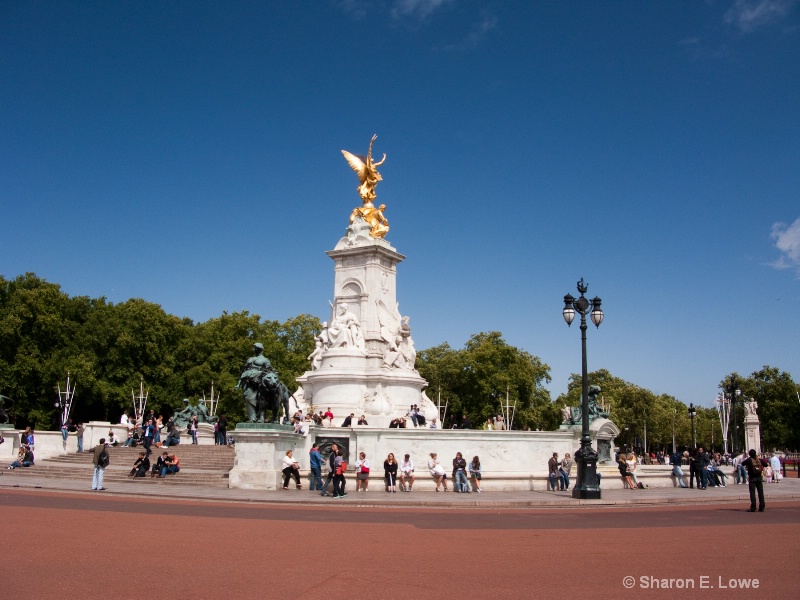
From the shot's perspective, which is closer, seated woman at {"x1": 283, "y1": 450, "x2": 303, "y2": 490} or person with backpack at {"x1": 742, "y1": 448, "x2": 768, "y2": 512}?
person with backpack at {"x1": 742, "y1": 448, "x2": 768, "y2": 512}

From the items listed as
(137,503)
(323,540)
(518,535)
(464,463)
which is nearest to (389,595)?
(323,540)

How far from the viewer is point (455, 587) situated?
8.52 metres

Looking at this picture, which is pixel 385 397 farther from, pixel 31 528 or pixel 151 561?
pixel 151 561

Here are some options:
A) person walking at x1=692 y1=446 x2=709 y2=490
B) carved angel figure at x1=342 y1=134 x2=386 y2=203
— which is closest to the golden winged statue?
carved angel figure at x1=342 y1=134 x2=386 y2=203

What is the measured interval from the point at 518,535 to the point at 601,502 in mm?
8045

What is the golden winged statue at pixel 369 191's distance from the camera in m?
42.2

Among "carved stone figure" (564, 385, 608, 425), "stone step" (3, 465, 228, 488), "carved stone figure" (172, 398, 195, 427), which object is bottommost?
"stone step" (3, 465, 228, 488)

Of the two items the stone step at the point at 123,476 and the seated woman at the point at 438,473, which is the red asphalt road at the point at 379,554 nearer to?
the seated woman at the point at 438,473

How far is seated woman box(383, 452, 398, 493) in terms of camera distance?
23.6 metres

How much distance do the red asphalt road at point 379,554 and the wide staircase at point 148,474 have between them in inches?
353

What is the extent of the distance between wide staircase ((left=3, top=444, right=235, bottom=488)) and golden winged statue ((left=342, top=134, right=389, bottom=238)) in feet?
49.0

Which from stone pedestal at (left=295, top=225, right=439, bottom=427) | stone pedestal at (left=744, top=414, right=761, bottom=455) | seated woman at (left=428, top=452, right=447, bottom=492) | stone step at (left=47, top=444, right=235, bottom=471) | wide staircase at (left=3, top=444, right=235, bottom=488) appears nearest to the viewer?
seated woman at (left=428, top=452, right=447, bottom=492)

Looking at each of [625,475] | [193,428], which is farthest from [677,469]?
[193,428]

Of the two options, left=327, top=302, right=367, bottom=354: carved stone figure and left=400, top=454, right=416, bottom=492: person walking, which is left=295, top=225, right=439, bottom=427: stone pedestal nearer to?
left=327, top=302, right=367, bottom=354: carved stone figure
